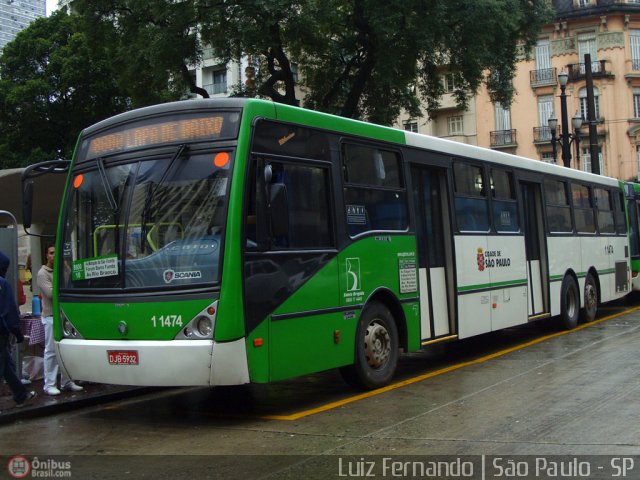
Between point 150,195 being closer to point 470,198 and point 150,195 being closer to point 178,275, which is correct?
point 178,275

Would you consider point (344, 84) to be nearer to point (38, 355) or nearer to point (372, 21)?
point (372, 21)

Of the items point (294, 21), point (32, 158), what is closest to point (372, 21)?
point (294, 21)

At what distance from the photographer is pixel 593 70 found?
48.2m

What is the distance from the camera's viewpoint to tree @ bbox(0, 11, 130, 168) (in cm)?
3653

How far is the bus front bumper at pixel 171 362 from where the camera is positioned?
7.30m

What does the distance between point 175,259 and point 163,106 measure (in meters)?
1.70

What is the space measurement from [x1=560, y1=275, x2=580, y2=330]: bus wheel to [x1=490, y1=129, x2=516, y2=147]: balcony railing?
119 ft

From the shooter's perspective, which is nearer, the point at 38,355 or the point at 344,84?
the point at 38,355

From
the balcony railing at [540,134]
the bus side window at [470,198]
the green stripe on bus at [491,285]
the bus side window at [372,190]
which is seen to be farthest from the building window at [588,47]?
the bus side window at [372,190]

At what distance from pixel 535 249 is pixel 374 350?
581cm

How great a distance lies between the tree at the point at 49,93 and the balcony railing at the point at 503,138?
2469 cm

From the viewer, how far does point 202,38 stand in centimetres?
1994

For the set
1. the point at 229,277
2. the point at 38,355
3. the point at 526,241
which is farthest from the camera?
the point at 526,241

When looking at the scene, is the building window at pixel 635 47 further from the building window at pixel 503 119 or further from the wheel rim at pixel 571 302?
the wheel rim at pixel 571 302
